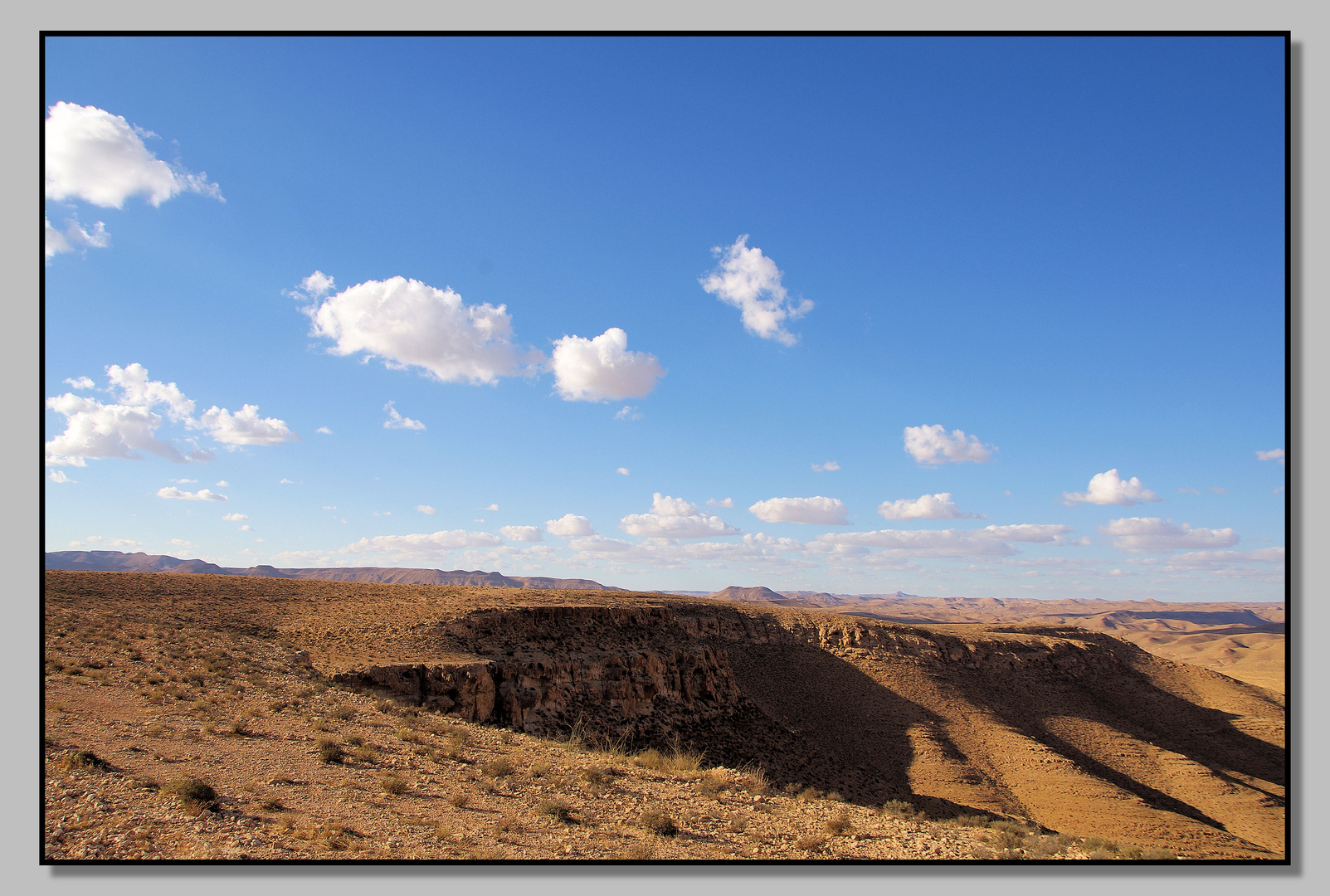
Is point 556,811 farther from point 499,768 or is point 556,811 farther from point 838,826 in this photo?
point 838,826

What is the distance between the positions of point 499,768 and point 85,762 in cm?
740

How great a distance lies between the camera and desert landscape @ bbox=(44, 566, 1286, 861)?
409 inches

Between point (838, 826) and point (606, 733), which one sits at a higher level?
point (838, 826)

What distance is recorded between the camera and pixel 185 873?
865cm

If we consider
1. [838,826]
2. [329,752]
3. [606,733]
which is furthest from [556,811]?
[606,733]

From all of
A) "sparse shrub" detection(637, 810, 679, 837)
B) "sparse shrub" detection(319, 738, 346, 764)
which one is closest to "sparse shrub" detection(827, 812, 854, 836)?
"sparse shrub" detection(637, 810, 679, 837)

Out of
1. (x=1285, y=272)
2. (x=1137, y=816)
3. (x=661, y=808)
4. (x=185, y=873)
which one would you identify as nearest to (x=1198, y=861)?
(x=661, y=808)

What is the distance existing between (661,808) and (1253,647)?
14232cm

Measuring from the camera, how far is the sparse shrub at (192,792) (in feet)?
33.3

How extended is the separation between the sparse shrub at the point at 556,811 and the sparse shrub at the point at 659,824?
1286mm

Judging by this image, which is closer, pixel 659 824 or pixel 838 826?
pixel 659 824

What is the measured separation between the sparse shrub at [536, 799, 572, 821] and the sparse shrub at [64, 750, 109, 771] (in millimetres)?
8004

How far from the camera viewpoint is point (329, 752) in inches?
529

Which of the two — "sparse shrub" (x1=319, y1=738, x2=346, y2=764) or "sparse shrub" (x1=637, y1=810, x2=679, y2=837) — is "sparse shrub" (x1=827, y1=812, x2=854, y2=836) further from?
"sparse shrub" (x1=319, y1=738, x2=346, y2=764)
